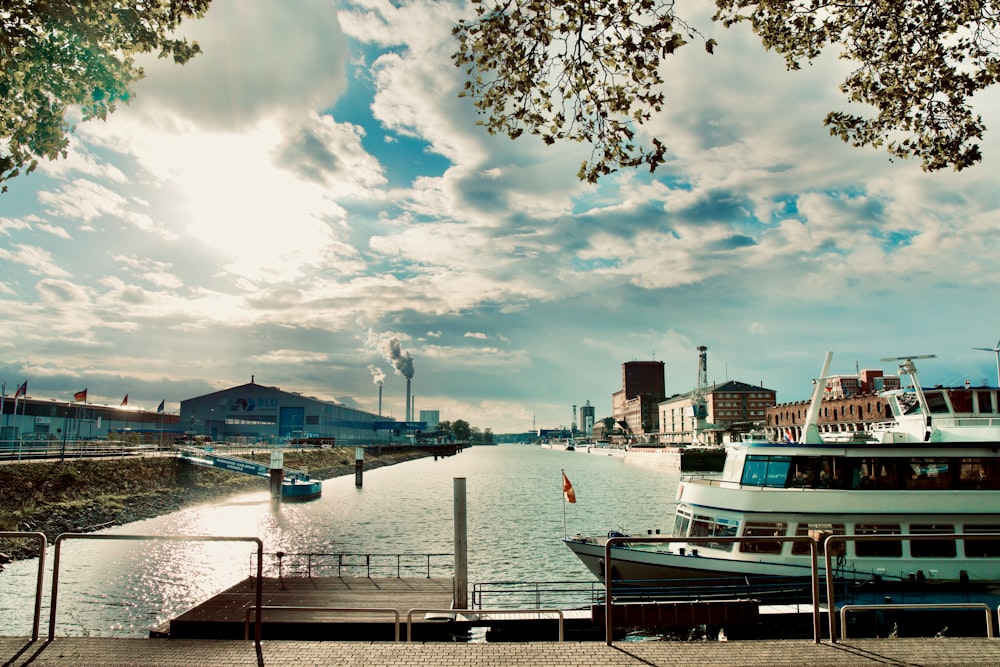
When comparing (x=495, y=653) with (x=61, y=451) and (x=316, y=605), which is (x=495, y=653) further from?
(x=61, y=451)

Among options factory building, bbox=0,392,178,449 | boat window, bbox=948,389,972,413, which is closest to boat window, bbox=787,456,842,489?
boat window, bbox=948,389,972,413

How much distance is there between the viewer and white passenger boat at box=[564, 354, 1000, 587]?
20359 mm

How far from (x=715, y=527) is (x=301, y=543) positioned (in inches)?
1118

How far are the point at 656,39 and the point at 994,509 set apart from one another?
19252mm

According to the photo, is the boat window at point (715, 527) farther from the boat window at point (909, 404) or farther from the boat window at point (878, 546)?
the boat window at point (909, 404)

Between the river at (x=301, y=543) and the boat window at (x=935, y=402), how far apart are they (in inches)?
579

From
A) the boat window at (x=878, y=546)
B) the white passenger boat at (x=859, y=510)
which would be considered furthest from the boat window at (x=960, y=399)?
the boat window at (x=878, y=546)

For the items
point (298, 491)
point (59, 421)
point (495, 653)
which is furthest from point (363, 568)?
point (59, 421)

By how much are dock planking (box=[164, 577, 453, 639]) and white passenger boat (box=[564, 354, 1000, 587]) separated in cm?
681

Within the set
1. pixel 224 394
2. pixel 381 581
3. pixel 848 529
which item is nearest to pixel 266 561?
pixel 381 581

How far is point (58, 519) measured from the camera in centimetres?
4147

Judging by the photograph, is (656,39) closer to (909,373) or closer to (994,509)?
(994,509)

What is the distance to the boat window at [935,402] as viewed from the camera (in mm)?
23859

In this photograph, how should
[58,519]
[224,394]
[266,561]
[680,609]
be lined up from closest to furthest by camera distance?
1. [680,609]
2. [266,561]
3. [58,519]
4. [224,394]
